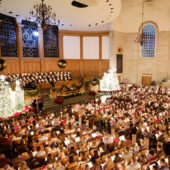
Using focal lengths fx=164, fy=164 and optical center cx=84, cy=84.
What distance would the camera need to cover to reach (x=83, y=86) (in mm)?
17344

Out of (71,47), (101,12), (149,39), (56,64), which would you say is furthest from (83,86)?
(149,39)

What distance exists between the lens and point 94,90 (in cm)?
1773

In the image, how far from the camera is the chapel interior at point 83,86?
6.73 m

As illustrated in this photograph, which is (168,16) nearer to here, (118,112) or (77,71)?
(77,71)

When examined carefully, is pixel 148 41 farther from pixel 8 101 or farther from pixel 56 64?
pixel 8 101

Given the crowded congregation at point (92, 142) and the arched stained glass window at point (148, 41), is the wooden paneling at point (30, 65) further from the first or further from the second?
the arched stained glass window at point (148, 41)

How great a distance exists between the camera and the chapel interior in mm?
6730

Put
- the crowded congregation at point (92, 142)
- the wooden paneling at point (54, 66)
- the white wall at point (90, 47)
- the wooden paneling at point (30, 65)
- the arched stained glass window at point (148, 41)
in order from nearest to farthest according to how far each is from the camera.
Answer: the crowded congregation at point (92, 142) → the wooden paneling at point (54, 66) → the wooden paneling at point (30, 65) → the white wall at point (90, 47) → the arched stained glass window at point (148, 41)

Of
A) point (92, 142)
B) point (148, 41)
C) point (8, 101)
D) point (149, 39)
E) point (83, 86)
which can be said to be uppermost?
point (149, 39)

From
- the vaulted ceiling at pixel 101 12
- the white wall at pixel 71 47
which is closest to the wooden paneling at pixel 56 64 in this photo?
the white wall at pixel 71 47

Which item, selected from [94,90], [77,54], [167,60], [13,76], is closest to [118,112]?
[94,90]

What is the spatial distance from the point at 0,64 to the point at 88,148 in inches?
541

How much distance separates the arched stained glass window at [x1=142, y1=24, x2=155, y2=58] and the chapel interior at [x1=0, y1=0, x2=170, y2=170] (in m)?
0.14

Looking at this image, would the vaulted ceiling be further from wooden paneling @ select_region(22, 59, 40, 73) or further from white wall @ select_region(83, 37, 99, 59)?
wooden paneling @ select_region(22, 59, 40, 73)
